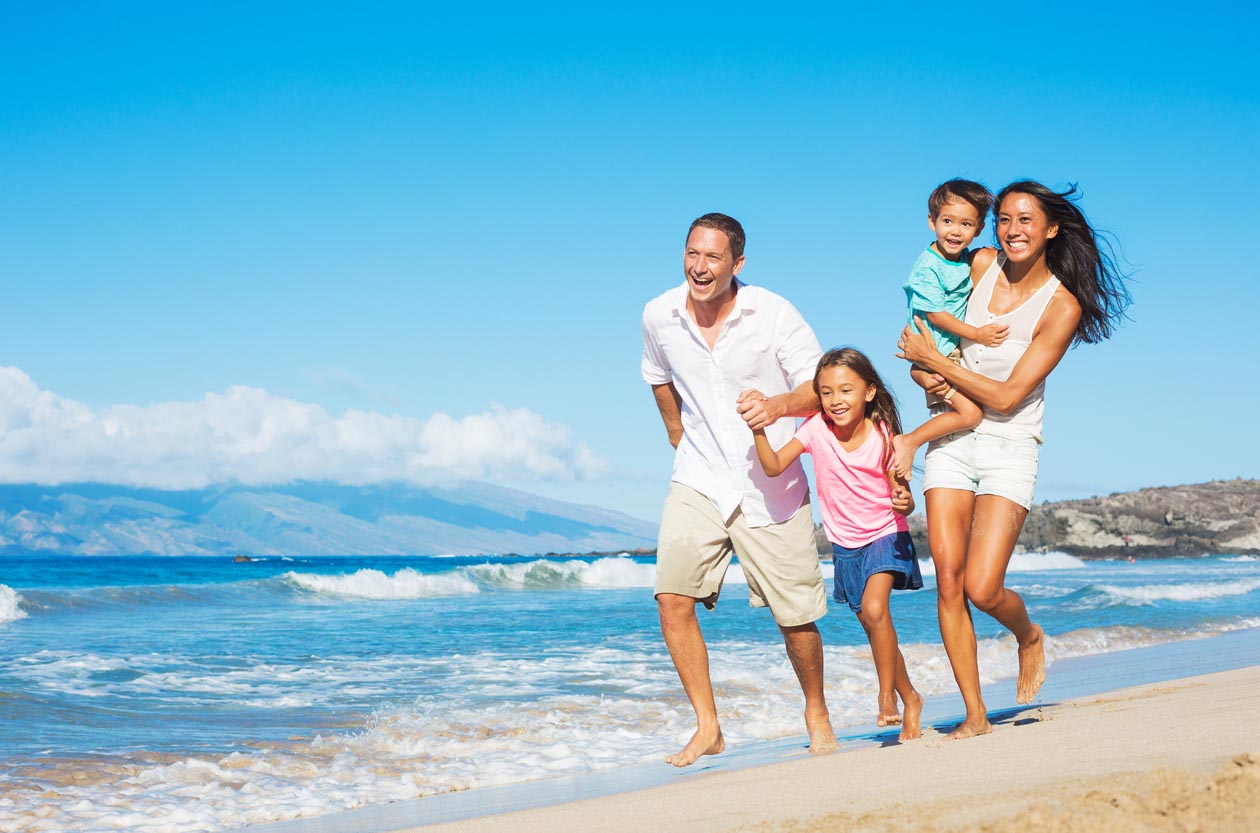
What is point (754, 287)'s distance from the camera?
4.70m

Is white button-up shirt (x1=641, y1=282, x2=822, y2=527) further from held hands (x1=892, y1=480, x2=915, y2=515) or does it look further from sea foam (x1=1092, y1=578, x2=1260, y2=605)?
sea foam (x1=1092, y1=578, x2=1260, y2=605)

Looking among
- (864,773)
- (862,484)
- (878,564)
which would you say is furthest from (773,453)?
(864,773)

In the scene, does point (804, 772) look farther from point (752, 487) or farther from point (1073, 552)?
point (1073, 552)

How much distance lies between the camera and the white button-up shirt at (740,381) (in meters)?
4.62

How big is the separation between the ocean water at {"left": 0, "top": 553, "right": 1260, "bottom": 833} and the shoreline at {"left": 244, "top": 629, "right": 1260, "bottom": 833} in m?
0.62

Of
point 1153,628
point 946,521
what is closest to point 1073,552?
point 1153,628

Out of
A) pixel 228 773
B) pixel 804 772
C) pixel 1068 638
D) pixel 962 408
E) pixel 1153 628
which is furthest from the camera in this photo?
pixel 1153 628

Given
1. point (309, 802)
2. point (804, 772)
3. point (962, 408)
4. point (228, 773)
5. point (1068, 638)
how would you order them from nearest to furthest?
point (804, 772) < point (962, 408) < point (309, 802) < point (228, 773) < point (1068, 638)

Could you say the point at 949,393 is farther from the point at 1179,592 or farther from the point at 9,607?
the point at 1179,592

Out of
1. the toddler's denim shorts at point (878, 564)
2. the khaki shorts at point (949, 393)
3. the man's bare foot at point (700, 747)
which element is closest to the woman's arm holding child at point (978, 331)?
the khaki shorts at point (949, 393)

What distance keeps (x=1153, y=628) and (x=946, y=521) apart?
9714 mm

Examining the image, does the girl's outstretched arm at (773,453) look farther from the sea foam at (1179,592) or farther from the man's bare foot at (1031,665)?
the sea foam at (1179,592)

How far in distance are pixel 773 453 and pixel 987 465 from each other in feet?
2.84

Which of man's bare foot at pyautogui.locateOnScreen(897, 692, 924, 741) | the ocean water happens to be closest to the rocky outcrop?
the ocean water
